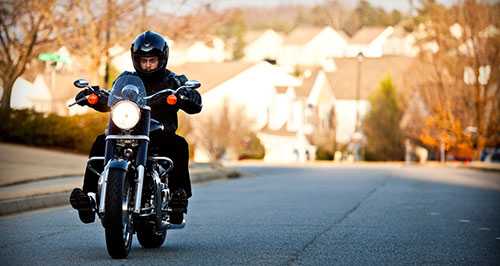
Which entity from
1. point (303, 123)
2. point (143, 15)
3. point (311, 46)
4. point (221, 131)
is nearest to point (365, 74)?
point (303, 123)

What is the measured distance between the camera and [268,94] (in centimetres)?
8381

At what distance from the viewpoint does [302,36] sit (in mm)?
128250

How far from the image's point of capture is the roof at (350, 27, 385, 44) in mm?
95700

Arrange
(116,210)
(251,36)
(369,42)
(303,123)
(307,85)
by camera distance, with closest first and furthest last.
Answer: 1. (116,210)
2. (303,123)
3. (307,85)
4. (369,42)
5. (251,36)

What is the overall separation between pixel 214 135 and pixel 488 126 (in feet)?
52.2

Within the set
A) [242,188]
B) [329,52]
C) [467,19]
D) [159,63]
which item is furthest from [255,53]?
[159,63]

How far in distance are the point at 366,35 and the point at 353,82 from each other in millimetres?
5723

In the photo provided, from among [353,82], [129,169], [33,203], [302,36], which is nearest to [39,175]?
[33,203]

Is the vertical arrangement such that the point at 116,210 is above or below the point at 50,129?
below

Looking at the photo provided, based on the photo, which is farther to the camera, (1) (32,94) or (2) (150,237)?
(1) (32,94)

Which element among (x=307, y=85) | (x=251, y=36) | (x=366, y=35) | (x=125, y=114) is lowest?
Result: (x=125, y=114)

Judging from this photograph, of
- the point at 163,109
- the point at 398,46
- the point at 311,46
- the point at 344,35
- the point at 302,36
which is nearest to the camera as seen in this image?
the point at 163,109

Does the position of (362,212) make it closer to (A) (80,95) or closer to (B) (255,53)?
(A) (80,95)

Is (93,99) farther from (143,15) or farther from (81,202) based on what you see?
(143,15)
